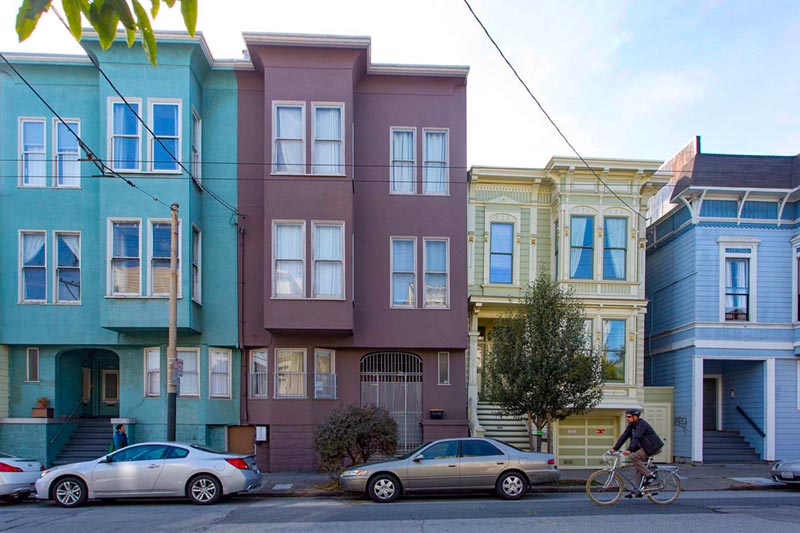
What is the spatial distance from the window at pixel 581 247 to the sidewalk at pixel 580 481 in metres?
5.80

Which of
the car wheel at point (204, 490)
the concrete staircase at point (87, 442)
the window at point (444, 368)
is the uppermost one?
the window at point (444, 368)

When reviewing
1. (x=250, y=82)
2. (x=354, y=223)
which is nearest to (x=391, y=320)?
(x=354, y=223)

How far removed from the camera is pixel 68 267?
62.9 feet

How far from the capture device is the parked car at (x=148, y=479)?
44.2 ft

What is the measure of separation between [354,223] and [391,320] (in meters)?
2.98

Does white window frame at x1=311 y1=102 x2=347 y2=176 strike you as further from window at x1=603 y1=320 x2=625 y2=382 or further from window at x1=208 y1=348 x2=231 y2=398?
window at x1=603 y1=320 x2=625 y2=382

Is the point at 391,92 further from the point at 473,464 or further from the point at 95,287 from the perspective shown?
the point at 473,464

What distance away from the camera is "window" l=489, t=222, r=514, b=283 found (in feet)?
70.3

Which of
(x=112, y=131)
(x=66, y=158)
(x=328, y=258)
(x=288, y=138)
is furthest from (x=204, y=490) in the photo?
(x=66, y=158)

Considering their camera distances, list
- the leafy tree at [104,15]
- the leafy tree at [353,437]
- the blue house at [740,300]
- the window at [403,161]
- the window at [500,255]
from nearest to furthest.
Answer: the leafy tree at [104,15], the leafy tree at [353,437], the window at [403,161], the blue house at [740,300], the window at [500,255]

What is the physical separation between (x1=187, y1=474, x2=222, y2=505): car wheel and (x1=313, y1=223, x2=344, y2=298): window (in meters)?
6.57

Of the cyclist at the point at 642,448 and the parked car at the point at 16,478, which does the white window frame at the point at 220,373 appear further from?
the cyclist at the point at 642,448

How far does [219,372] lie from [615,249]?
12.3 m

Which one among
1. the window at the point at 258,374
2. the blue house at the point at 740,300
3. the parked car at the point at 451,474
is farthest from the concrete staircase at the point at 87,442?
the blue house at the point at 740,300
